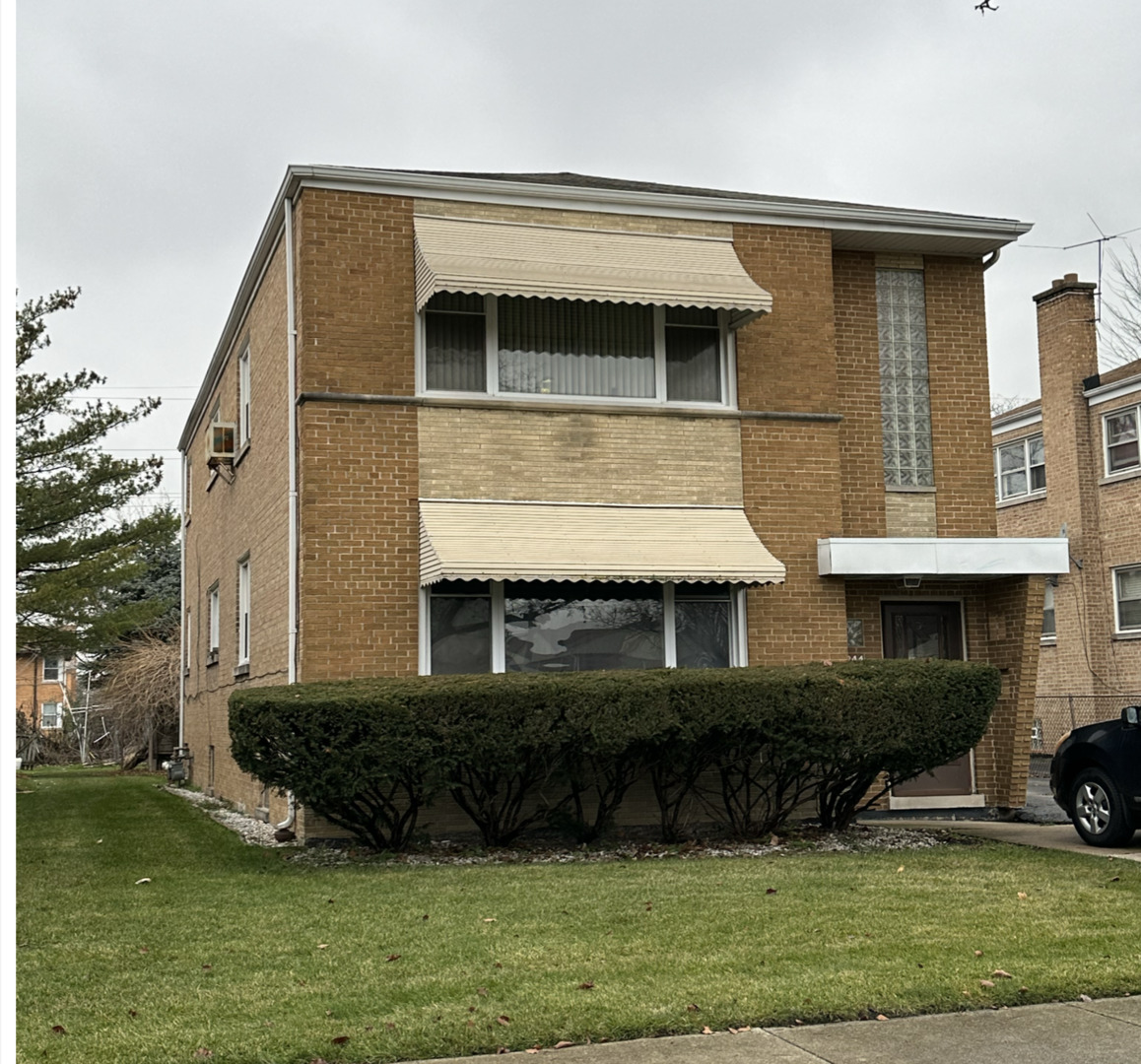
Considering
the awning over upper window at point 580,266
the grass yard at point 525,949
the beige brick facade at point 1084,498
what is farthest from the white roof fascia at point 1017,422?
the grass yard at point 525,949

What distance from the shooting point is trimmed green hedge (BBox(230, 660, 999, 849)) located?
11539 millimetres

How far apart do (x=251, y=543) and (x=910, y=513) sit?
27.8 ft

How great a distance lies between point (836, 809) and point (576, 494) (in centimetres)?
433

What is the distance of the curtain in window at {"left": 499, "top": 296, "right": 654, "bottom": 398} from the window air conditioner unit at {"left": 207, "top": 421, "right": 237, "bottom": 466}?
20.7 feet

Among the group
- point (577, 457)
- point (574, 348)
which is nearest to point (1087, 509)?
point (574, 348)

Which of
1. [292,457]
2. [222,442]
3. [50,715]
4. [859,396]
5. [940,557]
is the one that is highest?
[222,442]

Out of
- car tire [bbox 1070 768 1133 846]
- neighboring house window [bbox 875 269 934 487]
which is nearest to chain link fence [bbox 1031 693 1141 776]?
neighboring house window [bbox 875 269 934 487]

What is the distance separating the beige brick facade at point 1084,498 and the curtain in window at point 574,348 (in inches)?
643

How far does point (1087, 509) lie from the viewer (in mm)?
28406

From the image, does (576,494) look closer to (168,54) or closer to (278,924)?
(168,54)

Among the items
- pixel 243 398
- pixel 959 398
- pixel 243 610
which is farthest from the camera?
pixel 243 398

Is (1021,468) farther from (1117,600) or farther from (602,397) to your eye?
(602,397)

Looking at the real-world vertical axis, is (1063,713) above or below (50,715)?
above

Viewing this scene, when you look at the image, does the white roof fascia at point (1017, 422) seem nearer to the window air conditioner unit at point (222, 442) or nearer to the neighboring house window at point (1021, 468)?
the neighboring house window at point (1021, 468)
